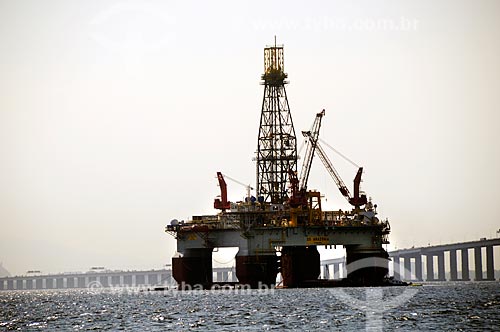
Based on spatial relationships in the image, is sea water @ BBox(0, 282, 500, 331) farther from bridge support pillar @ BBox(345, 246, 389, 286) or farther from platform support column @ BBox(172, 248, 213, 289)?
platform support column @ BBox(172, 248, 213, 289)

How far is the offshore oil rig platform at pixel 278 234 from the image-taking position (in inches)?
5901

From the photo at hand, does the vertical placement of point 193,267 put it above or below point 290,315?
above

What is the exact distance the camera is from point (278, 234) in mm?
150000

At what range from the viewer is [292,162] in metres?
161

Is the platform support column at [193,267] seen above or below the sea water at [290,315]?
above

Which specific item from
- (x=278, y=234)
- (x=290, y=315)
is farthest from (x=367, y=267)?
(x=290, y=315)

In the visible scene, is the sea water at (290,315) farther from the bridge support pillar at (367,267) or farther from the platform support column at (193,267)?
the platform support column at (193,267)

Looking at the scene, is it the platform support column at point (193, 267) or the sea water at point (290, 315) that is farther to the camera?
the platform support column at point (193, 267)

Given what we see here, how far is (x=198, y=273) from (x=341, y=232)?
20538 mm

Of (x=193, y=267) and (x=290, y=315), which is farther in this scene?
(x=193, y=267)

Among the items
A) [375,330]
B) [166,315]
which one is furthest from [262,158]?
[375,330]

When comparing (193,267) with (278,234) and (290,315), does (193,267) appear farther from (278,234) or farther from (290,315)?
(290,315)

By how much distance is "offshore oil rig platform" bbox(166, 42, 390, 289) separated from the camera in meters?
150

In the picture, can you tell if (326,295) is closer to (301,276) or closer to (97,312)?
(301,276)
